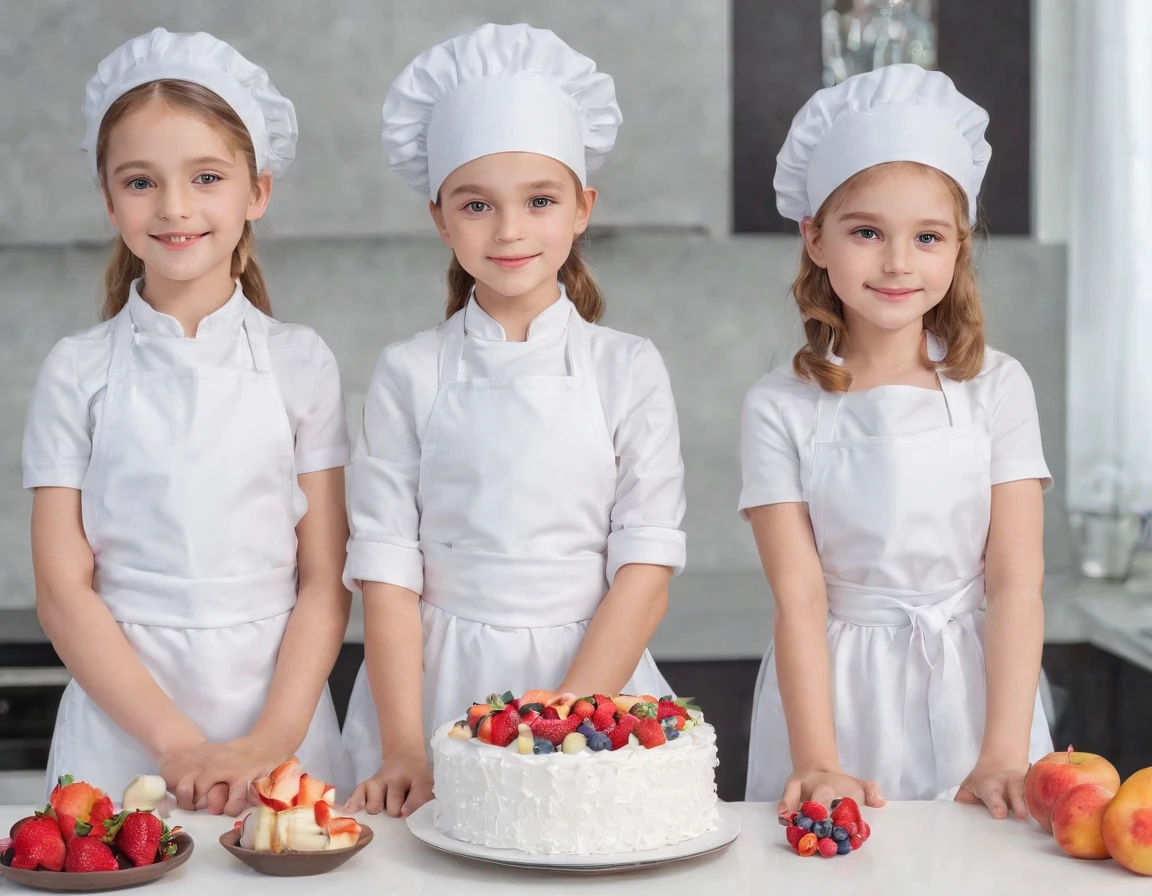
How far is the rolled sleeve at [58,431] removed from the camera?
1405mm

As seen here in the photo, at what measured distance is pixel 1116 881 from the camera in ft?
3.20

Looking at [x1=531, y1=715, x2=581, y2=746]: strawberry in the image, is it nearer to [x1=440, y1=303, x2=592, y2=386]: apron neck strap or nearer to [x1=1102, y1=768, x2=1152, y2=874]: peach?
[x1=1102, y1=768, x2=1152, y2=874]: peach

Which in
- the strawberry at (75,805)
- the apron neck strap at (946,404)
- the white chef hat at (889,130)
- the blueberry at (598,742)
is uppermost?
the white chef hat at (889,130)

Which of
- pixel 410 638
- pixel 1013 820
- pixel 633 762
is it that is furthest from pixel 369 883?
pixel 1013 820

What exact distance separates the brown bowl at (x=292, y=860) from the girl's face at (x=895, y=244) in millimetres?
772

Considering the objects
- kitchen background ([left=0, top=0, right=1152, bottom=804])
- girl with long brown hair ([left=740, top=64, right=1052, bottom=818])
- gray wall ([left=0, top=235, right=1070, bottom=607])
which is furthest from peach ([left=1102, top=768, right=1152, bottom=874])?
gray wall ([left=0, top=235, right=1070, bottom=607])

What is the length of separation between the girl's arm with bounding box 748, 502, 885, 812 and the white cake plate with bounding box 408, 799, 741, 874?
234mm

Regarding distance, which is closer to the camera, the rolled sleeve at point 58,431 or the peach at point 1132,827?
the peach at point 1132,827

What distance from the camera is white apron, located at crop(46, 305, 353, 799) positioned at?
1.41m

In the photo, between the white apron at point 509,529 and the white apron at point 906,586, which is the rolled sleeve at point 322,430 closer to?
the white apron at point 509,529

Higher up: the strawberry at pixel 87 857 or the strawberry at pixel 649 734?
the strawberry at pixel 649 734

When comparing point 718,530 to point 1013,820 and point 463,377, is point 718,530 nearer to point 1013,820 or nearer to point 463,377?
point 463,377

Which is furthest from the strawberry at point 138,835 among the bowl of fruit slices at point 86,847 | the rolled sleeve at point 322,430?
the rolled sleeve at point 322,430

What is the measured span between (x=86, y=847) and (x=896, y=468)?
908mm
